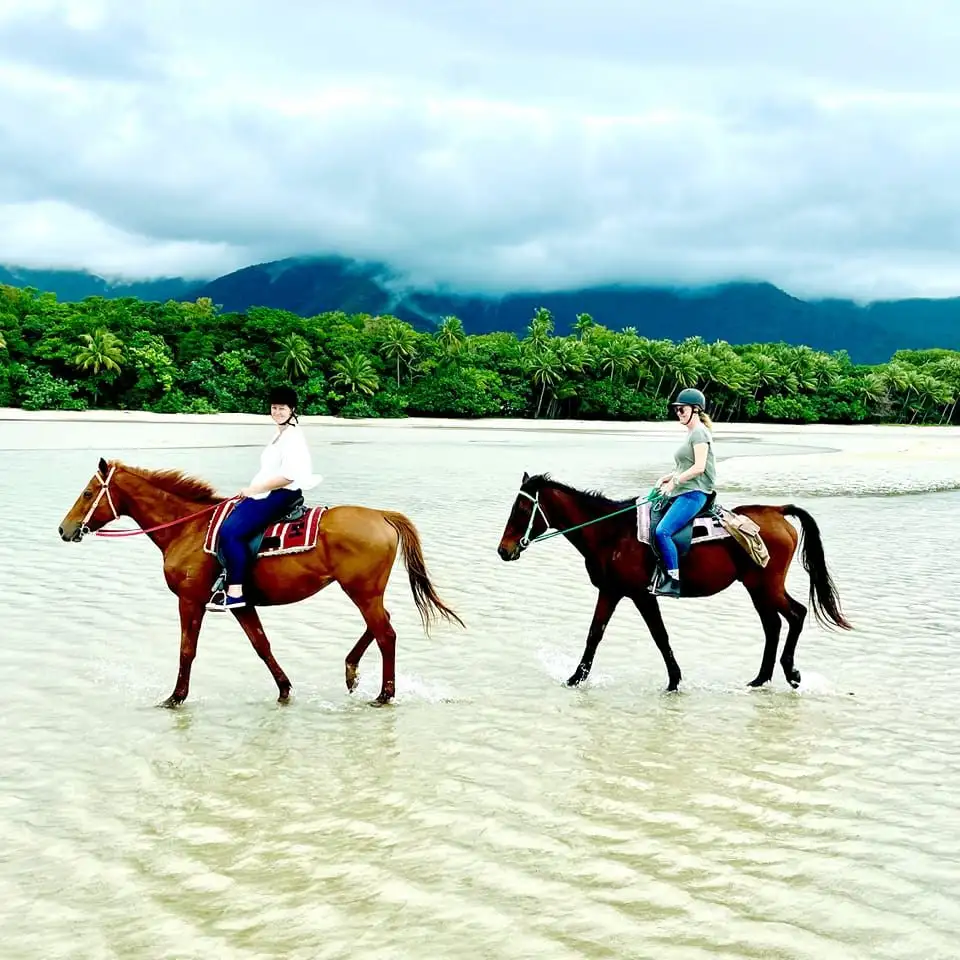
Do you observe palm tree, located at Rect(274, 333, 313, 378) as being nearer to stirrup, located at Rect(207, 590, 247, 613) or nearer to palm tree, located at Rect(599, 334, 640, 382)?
palm tree, located at Rect(599, 334, 640, 382)

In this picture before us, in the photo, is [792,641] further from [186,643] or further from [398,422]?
[398,422]

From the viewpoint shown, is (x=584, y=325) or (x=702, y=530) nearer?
(x=702, y=530)

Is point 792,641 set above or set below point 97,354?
below

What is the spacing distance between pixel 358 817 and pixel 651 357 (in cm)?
9232

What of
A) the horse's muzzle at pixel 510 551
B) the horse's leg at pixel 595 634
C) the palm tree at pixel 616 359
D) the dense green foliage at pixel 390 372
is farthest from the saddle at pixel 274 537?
the palm tree at pixel 616 359

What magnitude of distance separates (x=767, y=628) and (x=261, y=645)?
4322 millimetres

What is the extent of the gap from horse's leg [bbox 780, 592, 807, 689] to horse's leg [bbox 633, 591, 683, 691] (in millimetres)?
910

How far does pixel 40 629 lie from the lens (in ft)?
31.5

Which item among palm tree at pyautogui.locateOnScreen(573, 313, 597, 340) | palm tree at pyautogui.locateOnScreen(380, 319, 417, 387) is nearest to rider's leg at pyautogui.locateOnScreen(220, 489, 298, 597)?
palm tree at pyautogui.locateOnScreen(380, 319, 417, 387)

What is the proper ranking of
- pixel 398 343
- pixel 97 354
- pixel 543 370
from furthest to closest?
1. pixel 543 370
2. pixel 398 343
3. pixel 97 354

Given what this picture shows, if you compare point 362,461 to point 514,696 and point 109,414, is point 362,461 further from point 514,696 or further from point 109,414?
point 109,414

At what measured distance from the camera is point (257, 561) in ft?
24.9

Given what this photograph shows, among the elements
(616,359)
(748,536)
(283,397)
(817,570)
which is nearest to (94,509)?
(283,397)

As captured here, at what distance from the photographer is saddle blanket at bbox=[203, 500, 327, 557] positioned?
7.54m
